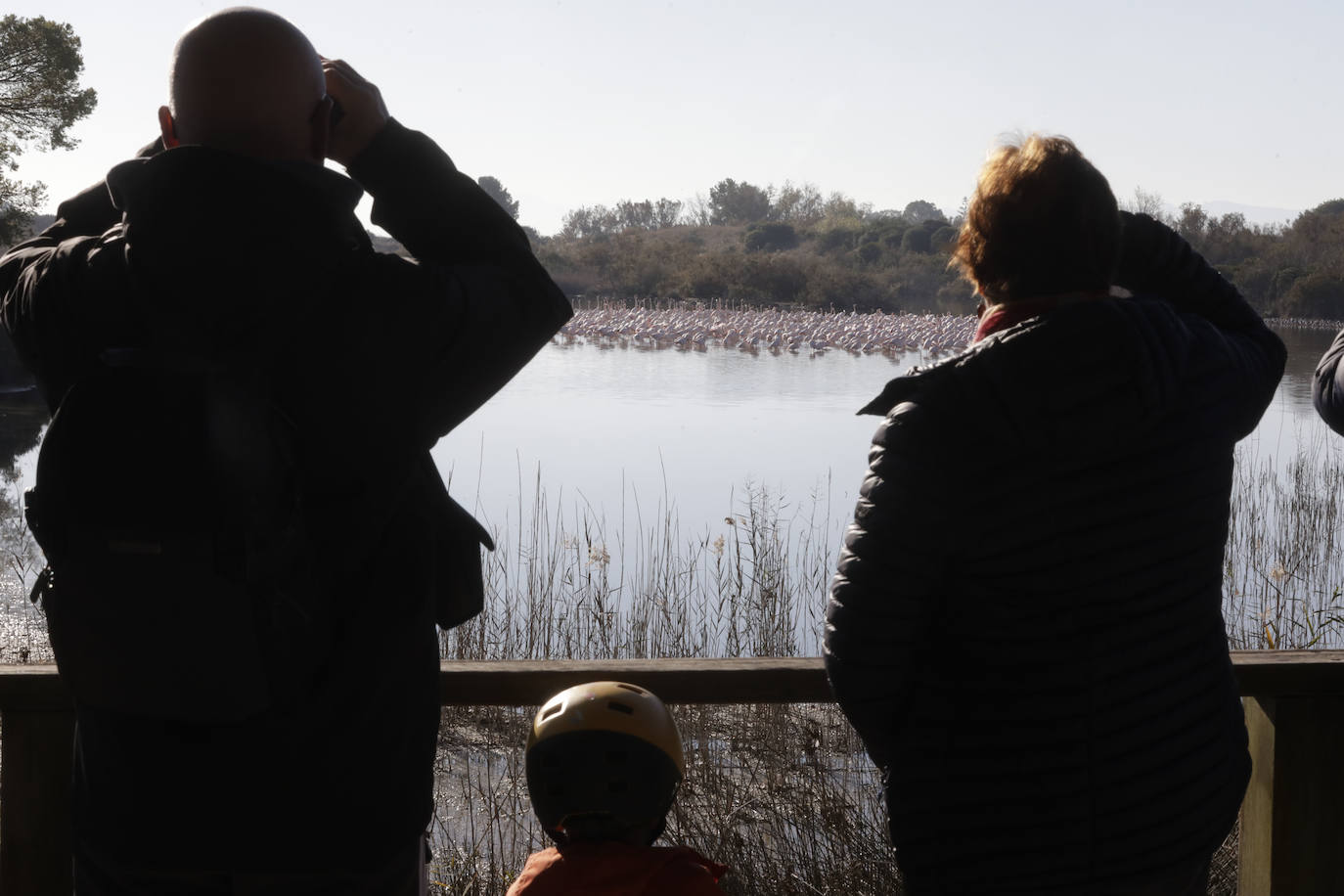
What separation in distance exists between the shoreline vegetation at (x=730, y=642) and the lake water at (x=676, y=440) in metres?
0.19

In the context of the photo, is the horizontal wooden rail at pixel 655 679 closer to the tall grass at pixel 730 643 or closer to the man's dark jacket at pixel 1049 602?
the man's dark jacket at pixel 1049 602

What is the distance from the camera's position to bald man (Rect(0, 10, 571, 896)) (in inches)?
43.5

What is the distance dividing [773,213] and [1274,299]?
17.9 meters

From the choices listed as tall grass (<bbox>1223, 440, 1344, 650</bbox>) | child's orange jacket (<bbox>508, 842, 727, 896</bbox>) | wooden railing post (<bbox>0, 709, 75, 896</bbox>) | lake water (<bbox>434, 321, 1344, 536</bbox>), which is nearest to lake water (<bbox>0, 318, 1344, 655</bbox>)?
lake water (<bbox>434, 321, 1344, 536</bbox>)

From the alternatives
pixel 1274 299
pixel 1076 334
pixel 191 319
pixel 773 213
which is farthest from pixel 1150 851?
pixel 773 213

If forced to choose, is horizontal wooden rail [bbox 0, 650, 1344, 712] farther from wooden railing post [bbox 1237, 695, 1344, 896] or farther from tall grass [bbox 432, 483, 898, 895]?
wooden railing post [bbox 1237, 695, 1344, 896]

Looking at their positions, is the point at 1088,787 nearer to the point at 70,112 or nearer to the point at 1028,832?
the point at 1028,832

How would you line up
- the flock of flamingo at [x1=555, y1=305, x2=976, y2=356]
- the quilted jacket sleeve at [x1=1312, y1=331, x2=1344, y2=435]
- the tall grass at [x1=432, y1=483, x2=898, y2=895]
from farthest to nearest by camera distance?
the flock of flamingo at [x1=555, y1=305, x2=976, y2=356] → the tall grass at [x1=432, y1=483, x2=898, y2=895] → the quilted jacket sleeve at [x1=1312, y1=331, x2=1344, y2=435]

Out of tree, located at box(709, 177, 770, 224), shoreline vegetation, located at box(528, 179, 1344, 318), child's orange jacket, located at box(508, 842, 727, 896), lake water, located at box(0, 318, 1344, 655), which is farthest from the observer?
tree, located at box(709, 177, 770, 224)

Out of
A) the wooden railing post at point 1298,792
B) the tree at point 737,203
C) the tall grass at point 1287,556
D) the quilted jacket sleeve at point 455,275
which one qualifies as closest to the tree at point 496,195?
the quilted jacket sleeve at point 455,275

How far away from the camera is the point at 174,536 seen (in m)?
1.06

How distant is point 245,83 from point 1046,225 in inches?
31.5

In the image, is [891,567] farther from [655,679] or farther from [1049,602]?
[655,679]

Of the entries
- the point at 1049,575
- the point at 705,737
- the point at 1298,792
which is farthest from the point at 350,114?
the point at 705,737
